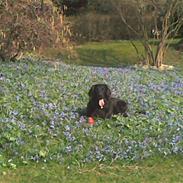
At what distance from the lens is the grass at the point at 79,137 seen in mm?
7289

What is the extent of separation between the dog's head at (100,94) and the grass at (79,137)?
346mm

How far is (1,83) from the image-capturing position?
1178 cm

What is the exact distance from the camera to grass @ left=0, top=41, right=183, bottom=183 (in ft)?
23.9

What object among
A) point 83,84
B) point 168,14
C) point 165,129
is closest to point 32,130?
point 165,129

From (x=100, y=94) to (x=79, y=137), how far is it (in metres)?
0.95

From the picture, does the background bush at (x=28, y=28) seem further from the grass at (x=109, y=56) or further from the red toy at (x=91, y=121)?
the red toy at (x=91, y=121)

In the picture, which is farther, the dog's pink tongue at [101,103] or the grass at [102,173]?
the dog's pink tongue at [101,103]

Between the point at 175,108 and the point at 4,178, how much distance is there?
15.0ft

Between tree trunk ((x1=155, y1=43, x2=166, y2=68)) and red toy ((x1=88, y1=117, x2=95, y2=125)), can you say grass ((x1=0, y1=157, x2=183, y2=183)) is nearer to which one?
red toy ((x1=88, y1=117, x2=95, y2=125))

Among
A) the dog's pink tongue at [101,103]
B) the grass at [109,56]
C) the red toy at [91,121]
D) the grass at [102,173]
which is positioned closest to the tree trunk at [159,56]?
the grass at [109,56]

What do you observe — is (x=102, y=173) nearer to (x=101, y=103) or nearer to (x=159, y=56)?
(x=101, y=103)

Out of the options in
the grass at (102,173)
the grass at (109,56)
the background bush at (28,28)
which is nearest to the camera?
the grass at (102,173)

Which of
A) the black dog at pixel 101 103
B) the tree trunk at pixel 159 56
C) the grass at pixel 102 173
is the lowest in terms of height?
the grass at pixel 102 173

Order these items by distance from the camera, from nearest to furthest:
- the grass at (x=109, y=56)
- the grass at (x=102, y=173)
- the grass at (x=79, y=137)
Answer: the grass at (x=102, y=173), the grass at (x=79, y=137), the grass at (x=109, y=56)
